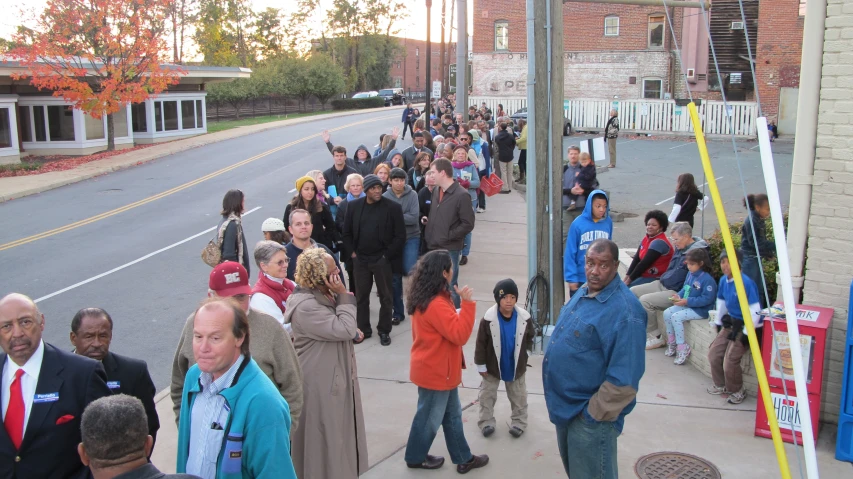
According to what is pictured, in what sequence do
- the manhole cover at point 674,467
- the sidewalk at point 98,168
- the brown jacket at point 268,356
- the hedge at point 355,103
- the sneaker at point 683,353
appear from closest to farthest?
the brown jacket at point 268,356 < the manhole cover at point 674,467 < the sneaker at point 683,353 < the sidewalk at point 98,168 < the hedge at point 355,103

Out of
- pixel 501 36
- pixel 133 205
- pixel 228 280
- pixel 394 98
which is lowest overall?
pixel 133 205

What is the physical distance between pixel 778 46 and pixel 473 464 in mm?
34547

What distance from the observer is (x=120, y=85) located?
26.8 metres

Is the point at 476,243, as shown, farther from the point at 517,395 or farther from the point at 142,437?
the point at 142,437

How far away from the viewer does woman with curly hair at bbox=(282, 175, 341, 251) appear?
8695mm

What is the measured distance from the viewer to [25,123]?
91.5 ft

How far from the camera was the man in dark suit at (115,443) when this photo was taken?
2758 millimetres

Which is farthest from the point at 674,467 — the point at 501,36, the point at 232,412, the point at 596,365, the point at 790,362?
the point at 501,36

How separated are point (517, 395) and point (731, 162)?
22157 mm

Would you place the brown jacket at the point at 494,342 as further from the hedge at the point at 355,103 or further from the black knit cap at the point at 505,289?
the hedge at the point at 355,103

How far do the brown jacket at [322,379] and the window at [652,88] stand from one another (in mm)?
40830

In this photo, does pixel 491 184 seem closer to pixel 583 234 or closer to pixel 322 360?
pixel 583 234

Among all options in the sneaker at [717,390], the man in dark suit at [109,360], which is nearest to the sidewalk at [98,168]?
the man in dark suit at [109,360]

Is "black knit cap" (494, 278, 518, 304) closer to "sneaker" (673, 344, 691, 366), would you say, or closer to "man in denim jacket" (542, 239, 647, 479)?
"man in denim jacket" (542, 239, 647, 479)
